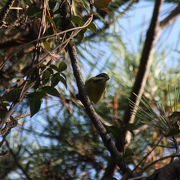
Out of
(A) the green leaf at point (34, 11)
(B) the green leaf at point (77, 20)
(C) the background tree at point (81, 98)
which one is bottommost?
(C) the background tree at point (81, 98)

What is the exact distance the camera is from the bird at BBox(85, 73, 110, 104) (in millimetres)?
829

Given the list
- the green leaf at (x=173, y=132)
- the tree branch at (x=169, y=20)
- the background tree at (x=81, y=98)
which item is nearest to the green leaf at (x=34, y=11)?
the background tree at (x=81, y=98)

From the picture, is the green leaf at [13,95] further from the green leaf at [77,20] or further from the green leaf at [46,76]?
the green leaf at [77,20]

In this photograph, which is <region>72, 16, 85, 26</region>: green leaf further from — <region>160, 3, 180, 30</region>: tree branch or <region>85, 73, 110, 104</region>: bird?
<region>160, 3, 180, 30</region>: tree branch

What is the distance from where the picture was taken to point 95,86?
833 millimetres

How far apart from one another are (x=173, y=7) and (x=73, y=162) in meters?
0.73

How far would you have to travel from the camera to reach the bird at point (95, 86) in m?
0.83

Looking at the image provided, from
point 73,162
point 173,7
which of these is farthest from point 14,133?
point 173,7

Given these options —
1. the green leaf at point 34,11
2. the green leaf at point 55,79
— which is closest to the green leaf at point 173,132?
the green leaf at point 55,79

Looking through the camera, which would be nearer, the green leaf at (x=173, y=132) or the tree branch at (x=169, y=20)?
the green leaf at (x=173, y=132)

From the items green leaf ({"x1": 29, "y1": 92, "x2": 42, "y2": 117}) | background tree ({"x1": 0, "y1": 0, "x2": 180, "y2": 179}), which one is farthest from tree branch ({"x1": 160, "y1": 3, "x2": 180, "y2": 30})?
green leaf ({"x1": 29, "y1": 92, "x2": 42, "y2": 117})

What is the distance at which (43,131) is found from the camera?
1.71 metres

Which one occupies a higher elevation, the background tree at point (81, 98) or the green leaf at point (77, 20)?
the green leaf at point (77, 20)

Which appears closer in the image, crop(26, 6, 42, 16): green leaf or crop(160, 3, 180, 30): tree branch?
crop(26, 6, 42, 16): green leaf
